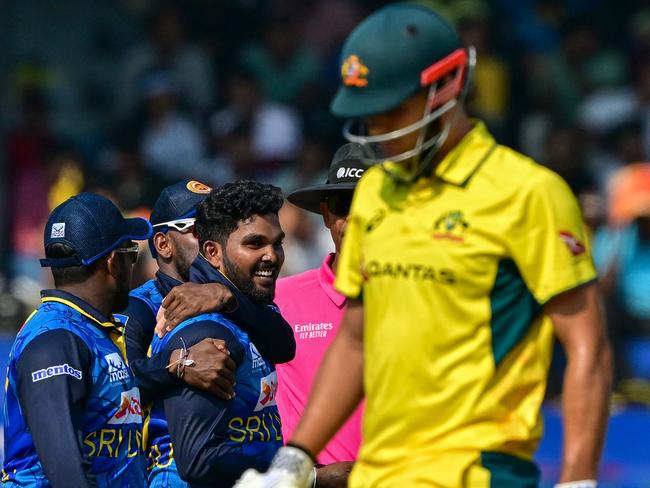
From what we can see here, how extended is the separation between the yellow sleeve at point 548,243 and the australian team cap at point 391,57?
414 mm

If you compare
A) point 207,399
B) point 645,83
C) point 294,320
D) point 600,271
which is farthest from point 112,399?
point 645,83

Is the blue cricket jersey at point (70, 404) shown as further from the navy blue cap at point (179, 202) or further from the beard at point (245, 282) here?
the navy blue cap at point (179, 202)

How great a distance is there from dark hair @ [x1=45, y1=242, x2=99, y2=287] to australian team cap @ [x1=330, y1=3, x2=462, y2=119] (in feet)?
4.70

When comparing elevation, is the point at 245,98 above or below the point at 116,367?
above

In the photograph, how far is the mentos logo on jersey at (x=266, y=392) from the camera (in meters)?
4.65

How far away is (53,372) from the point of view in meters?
4.23

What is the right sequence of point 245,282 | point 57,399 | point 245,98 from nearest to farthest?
point 57,399 < point 245,282 < point 245,98

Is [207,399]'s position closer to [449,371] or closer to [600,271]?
[449,371]

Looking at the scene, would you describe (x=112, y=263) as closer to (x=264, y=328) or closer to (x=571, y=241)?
(x=264, y=328)

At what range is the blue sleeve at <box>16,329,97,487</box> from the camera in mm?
4133

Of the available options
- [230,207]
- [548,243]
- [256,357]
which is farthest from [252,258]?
[548,243]

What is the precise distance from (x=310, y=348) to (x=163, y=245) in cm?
81

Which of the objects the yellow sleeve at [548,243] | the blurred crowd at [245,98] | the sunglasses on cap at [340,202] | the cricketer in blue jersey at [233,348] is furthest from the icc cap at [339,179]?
the blurred crowd at [245,98]

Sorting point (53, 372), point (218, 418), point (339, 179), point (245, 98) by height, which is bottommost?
point (218, 418)
